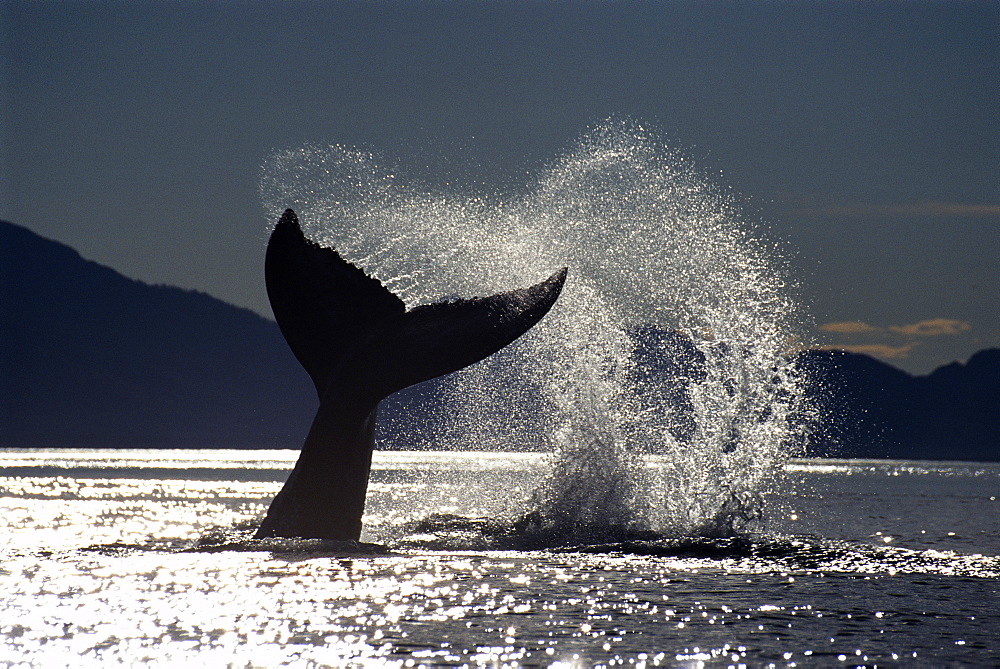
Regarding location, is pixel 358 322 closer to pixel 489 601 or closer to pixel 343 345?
pixel 343 345

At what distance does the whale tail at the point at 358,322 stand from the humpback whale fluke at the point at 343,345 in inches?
0.5

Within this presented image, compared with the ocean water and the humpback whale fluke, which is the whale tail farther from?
the ocean water

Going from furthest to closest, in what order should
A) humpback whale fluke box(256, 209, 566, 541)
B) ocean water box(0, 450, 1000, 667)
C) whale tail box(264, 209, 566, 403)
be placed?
humpback whale fluke box(256, 209, 566, 541)
whale tail box(264, 209, 566, 403)
ocean water box(0, 450, 1000, 667)

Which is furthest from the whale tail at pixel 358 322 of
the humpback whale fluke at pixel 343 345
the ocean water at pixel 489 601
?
the ocean water at pixel 489 601

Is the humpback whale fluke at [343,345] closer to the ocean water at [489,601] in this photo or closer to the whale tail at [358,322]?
the whale tail at [358,322]

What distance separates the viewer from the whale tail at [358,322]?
12.9 m

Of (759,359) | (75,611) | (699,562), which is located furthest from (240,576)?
(759,359)

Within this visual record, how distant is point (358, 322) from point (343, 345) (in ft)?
1.12

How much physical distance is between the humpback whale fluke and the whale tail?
0.04ft

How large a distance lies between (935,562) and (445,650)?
32.7 feet

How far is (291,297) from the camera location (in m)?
13.6

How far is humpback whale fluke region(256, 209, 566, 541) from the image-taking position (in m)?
13.2

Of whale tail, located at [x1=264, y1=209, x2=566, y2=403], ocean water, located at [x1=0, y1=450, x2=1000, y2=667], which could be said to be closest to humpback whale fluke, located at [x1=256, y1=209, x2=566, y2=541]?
whale tail, located at [x1=264, y1=209, x2=566, y2=403]

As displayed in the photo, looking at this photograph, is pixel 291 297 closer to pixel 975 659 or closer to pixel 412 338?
pixel 412 338
